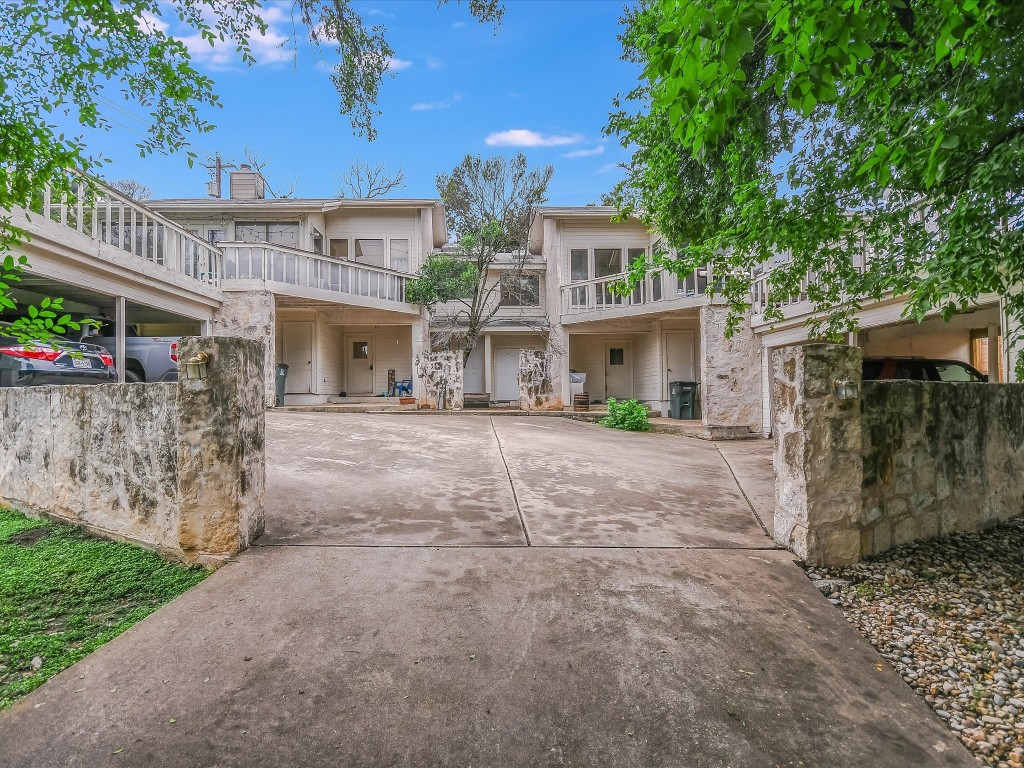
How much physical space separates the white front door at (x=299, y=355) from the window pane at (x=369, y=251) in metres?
3.08

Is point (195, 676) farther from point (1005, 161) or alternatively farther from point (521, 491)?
point (1005, 161)

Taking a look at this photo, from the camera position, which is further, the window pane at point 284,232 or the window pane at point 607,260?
the window pane at point 607,260

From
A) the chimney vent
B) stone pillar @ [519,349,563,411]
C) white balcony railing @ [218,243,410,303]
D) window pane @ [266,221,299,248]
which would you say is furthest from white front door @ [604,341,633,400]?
the chimney vent

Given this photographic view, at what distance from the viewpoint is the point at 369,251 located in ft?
51.9

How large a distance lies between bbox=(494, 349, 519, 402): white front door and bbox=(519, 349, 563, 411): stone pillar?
5.27 meters

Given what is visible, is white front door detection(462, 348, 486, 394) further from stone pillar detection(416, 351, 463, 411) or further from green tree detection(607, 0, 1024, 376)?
green tree detection(607, 0, 1024, 376)

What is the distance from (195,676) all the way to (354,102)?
451cm

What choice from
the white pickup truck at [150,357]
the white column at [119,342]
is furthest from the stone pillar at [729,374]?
the white column at [119,342]

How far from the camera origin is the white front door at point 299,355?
1429cm

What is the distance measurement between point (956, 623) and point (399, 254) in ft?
51.2

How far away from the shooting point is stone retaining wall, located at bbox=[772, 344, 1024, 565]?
10.9 ft

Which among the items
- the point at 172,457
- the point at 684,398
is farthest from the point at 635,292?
the point at 172,457

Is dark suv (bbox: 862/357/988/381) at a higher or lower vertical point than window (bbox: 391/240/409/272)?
lower

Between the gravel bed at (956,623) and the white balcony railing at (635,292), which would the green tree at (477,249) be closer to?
the white balcony railing at (635,292)
